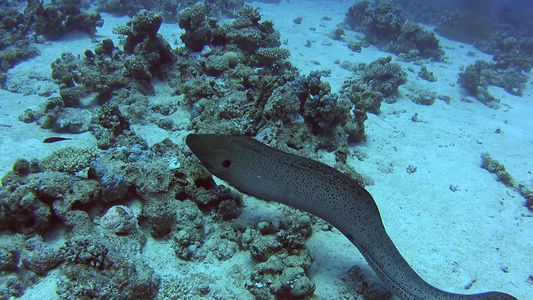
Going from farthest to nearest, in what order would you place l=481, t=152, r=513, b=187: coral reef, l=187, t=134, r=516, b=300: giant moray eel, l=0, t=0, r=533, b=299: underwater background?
l=481, t=152, r=513, b=187: coral reef, l=0, t=0, r=533, b=299: underwater background, l=187, t=134, r=516, b=300: giant moray eel

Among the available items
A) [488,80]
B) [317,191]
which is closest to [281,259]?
[317,191]

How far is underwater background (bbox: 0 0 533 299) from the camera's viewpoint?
11.5 ft

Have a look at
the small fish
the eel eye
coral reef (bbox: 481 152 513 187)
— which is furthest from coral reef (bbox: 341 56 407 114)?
the small fish

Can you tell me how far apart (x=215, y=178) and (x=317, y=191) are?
236 centimetres

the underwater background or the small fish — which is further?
the small fish

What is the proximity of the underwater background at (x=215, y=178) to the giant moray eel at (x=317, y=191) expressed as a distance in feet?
1.92

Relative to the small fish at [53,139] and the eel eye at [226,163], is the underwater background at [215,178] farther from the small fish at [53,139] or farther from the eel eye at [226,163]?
the eel eye at [226,163]

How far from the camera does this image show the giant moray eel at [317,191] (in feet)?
10.9

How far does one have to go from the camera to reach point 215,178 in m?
5.13

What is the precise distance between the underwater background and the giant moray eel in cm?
59

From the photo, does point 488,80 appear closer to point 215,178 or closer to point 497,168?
point 497,168

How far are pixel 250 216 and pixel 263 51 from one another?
6471 millimetres

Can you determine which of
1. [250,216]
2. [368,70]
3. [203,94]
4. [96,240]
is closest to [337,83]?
[368,70]

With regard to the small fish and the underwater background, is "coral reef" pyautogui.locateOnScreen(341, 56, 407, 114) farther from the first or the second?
the small fish
